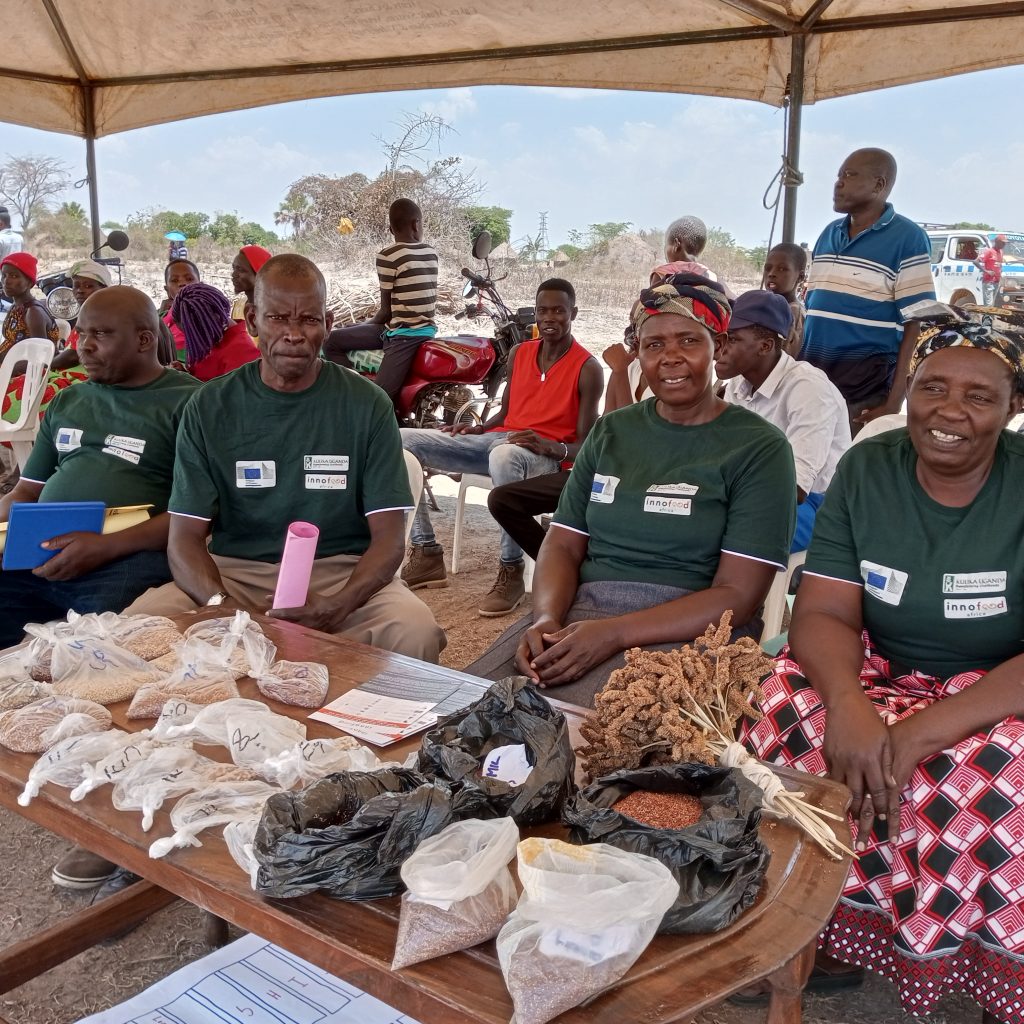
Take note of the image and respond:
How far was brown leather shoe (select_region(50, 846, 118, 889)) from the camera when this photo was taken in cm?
243

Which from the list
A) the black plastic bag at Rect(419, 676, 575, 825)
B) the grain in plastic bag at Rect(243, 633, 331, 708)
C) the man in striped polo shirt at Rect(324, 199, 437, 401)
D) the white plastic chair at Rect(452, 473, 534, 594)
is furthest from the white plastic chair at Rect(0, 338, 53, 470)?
the black plastic bag at Rect(419, 676, 575, 825)

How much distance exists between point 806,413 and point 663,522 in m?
1.11

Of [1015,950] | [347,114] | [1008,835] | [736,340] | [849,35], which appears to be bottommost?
[1015,950]

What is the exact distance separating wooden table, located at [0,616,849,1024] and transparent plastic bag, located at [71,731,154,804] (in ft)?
0.08

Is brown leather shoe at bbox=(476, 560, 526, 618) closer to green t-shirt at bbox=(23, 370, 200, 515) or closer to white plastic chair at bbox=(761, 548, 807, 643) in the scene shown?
white plastic chair at bbox=(761, 548, 807, 643)

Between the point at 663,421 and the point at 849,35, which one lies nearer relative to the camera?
the point at 663,421

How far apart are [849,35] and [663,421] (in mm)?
2976

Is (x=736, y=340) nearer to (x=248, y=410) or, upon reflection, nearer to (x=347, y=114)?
(x=248, y=410)

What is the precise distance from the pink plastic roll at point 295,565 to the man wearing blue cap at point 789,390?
64.2 inches

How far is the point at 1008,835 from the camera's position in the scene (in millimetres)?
1689

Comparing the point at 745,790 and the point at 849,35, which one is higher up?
the point at 849,35

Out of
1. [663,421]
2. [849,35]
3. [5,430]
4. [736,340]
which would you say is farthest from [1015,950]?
[5,430]

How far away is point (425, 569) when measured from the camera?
197 inches

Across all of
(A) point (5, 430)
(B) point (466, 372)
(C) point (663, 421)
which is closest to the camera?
(C) point (663, 421)
